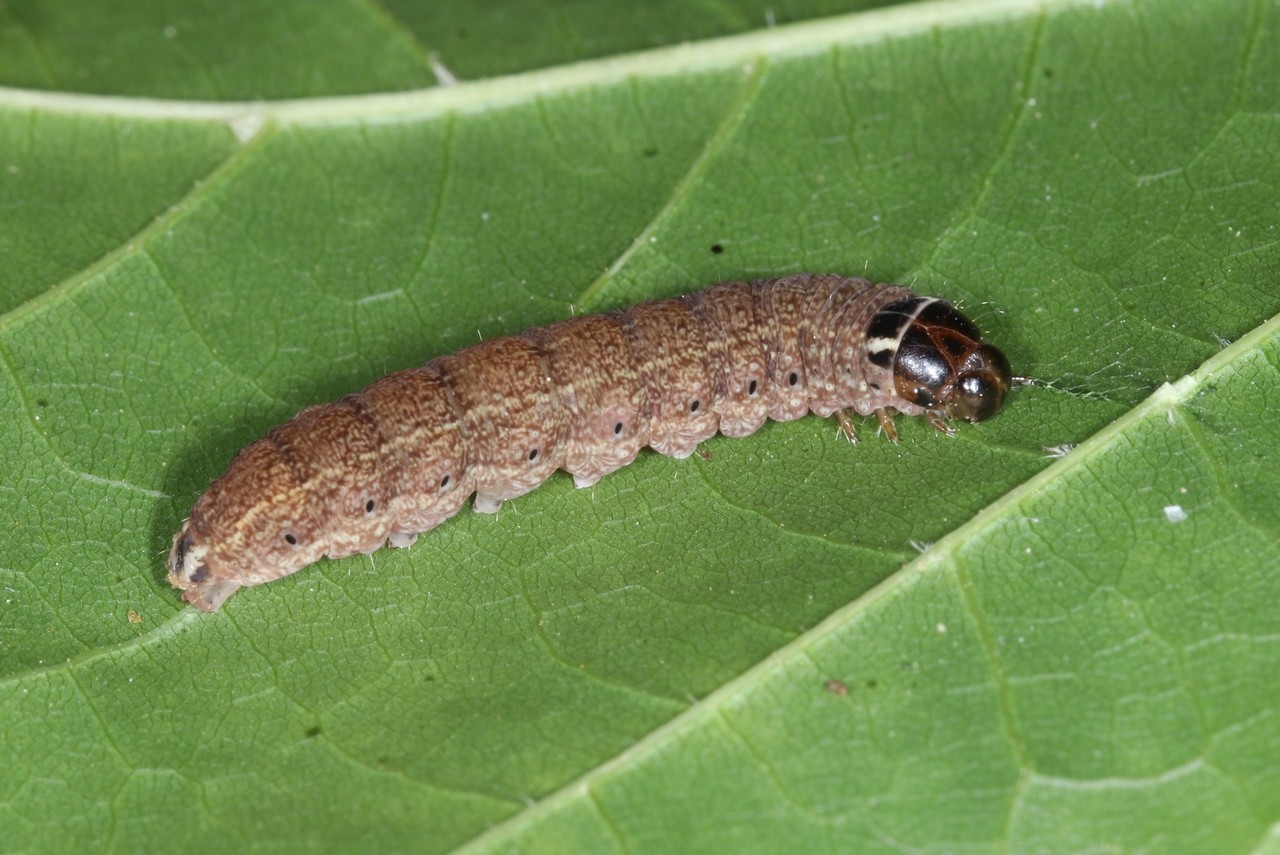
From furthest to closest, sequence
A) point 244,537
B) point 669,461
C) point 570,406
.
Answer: point 669,461
point 570,406
point 244,537

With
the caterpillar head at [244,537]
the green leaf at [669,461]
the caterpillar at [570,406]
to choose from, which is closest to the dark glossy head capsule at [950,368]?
the caterpillar at [570,406]

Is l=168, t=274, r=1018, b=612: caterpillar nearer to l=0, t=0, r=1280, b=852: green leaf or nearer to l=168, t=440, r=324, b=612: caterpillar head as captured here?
l=168, t=440, r=324, b=612: caterpillar head

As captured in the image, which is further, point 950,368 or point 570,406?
point 570,406

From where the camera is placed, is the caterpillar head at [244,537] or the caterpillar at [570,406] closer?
the caterpillar head at [244,537]

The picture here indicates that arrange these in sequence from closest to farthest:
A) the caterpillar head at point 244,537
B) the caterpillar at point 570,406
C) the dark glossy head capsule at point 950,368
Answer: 1. the caterpillar head at point 244,537
2. the caterpillar at point 570,406
3. the dark glossy head capsule at point 950,368

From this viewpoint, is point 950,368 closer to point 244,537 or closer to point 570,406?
point 570,406

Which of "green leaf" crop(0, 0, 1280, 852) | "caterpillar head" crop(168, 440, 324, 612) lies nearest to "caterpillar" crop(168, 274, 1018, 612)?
"caterpillar head" crop(168, 440, 324, 612)

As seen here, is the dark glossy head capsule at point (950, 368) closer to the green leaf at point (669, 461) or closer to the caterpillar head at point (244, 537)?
the green leaf at point (669, 461)

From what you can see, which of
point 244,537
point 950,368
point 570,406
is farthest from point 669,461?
point 244,537
